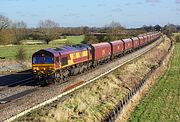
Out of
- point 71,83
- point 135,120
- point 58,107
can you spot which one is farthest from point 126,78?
point 58,107

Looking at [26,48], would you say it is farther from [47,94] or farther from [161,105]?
[161,105]

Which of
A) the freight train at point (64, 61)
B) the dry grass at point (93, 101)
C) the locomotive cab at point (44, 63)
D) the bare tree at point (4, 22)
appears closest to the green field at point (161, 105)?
Answer: the dry grass at point (93, 101)

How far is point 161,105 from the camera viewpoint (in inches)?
1229

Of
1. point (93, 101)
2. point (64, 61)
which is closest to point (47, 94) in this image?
point (93, 101)

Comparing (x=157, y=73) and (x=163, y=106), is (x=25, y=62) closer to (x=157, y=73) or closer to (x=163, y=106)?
(x=157, y=73)

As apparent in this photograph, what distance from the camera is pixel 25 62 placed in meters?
55.5

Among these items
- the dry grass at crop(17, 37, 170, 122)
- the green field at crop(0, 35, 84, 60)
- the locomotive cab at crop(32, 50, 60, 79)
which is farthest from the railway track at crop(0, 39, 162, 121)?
the green field at crop(0, 35, 84, 60)

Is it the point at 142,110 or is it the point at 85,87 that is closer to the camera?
the point at 142,110

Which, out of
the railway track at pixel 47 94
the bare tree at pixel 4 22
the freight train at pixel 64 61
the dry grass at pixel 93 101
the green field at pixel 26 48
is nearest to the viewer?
the dry grass at pixel 93 101

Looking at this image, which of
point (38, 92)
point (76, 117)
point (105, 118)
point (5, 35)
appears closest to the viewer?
point (76, 117)

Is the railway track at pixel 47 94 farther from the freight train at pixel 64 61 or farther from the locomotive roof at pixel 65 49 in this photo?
the locomotive roof at pixel 65 49

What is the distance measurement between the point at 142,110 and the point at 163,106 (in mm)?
2510

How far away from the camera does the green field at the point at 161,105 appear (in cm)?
2686

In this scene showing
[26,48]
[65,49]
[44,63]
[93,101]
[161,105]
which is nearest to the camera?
[93,101]
